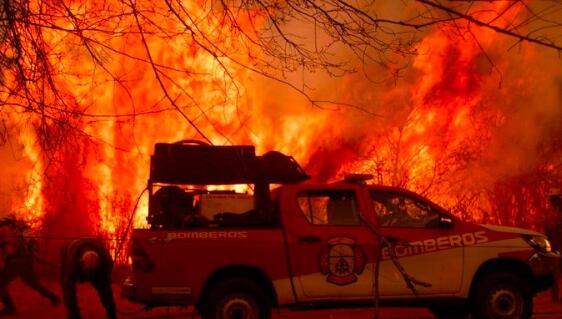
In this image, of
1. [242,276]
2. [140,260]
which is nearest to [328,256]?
[242,276]

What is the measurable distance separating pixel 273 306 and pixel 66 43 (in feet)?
11.9

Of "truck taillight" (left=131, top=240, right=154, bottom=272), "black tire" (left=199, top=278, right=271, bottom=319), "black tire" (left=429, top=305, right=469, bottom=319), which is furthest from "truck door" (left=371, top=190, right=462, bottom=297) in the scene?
"truck taillight" (left=131, top=240, right=154, bottom=272)

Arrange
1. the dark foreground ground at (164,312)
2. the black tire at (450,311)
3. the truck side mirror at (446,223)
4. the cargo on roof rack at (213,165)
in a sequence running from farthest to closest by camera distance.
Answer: the dark foreground ground at (164,312)
the cargo on roof rack at (213,165)
the black tire at (450,311)
the truck side mirror at (446,223)

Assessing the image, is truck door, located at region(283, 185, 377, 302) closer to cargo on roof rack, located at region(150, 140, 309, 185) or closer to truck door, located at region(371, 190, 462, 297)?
truck door, located at region(371, 190, 462, 297)

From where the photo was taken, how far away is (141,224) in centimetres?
1911

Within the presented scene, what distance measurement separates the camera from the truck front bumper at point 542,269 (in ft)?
26.9

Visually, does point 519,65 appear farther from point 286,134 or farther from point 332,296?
point 332,296

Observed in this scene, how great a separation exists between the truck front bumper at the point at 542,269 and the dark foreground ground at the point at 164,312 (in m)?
1.81

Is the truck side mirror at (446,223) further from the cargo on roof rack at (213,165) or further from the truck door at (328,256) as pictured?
the cargo on roof rack at (213,165)

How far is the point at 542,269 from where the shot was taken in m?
8.20

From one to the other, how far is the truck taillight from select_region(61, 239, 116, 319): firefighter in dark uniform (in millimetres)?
1321

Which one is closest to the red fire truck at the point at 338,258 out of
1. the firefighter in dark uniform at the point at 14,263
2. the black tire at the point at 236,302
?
the black tire at the point at 236,302

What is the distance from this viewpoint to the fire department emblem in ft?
25.4

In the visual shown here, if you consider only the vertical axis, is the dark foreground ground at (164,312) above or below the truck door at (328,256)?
below
